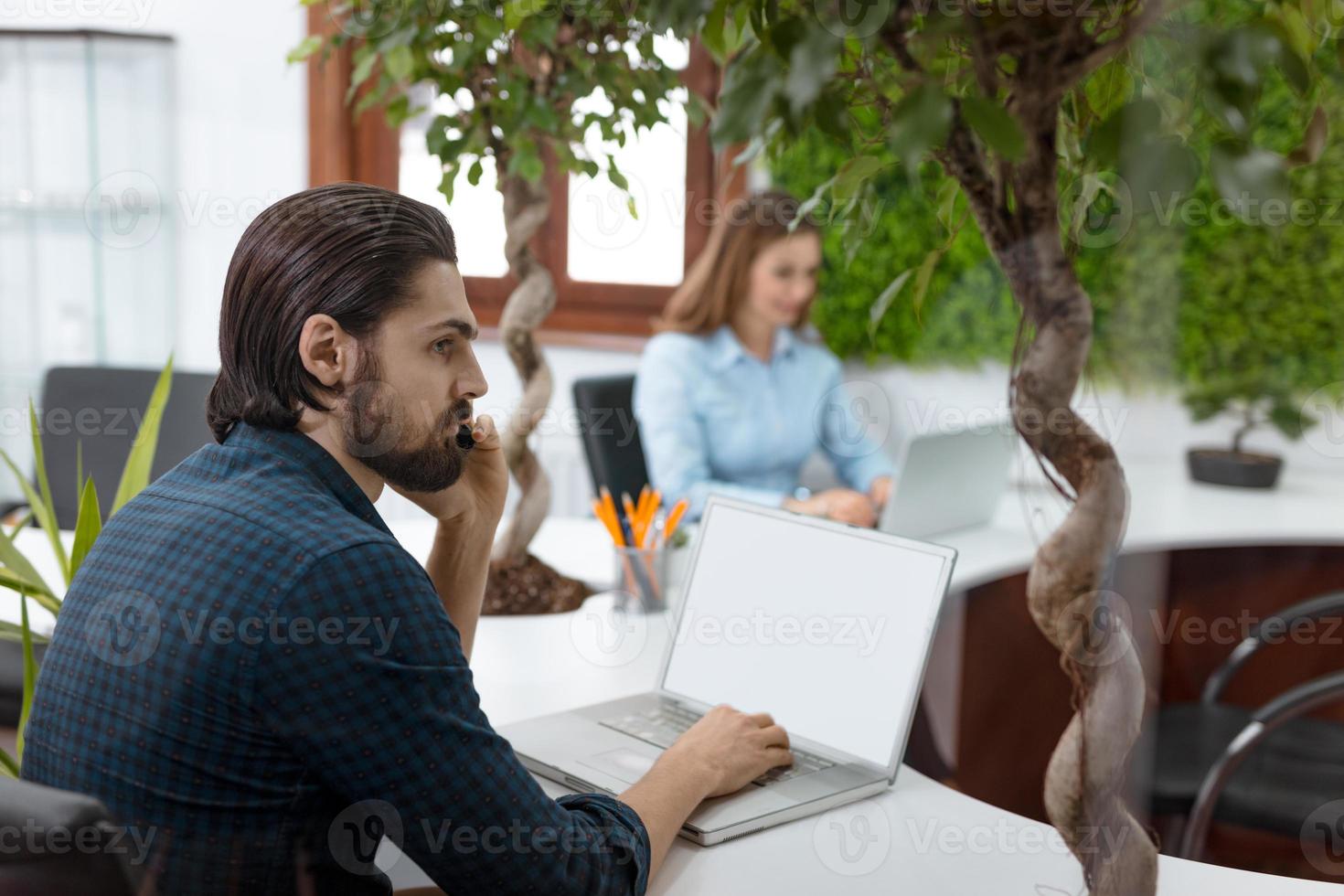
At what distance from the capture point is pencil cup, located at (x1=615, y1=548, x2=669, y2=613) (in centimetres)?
179

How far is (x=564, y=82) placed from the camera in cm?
177

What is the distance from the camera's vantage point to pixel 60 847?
69 cm

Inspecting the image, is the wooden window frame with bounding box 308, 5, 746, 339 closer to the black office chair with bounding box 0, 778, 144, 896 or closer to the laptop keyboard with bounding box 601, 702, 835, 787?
the laptop keyboard with bounding box 601, 702, 835, 787

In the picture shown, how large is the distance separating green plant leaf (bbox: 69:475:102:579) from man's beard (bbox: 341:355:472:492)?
490mm

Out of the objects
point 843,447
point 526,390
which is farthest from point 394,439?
point 843,447

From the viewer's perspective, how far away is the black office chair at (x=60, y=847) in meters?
0.69

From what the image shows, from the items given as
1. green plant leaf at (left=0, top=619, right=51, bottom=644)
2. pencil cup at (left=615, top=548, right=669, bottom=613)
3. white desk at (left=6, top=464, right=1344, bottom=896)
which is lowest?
white desk at (left=6, top=464, right=1344, bottom=896)

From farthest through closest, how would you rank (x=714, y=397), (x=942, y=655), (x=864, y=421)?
(x=864, y=421), (x=714, y=397), (x=942, y=655)

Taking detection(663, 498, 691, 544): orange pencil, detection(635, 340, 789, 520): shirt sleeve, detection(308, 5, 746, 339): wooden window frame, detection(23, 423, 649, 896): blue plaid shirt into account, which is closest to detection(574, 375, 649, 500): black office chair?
detection(635, 340, 789, 520): shirt sleeve

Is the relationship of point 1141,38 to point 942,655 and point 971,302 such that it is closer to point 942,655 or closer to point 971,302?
point 942,655

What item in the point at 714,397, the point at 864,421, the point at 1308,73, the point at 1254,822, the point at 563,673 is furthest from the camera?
the point at 864,421

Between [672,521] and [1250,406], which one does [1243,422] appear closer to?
[1250,406]

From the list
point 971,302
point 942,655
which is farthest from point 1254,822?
point 971,302

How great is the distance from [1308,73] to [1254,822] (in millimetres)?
1330
